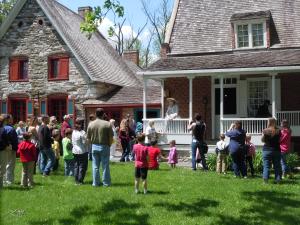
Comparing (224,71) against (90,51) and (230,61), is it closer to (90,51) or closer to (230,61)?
(230,61)

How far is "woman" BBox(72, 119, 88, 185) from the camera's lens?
36.1 feet

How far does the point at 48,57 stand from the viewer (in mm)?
25562

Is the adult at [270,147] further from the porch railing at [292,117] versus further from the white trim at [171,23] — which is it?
the white trim at [171,23]

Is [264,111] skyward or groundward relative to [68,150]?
skyward

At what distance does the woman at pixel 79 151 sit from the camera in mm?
10992

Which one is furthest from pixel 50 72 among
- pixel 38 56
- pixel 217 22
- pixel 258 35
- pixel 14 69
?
pixel 258 35

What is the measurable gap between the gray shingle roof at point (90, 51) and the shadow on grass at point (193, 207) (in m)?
16.2

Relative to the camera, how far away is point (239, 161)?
41.0 feet

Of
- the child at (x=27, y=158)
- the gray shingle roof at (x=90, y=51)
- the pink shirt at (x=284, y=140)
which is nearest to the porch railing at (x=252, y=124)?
the pink shirt at (x=284, y=140)

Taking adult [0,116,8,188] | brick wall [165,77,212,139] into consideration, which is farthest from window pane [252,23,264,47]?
adult [0,116,8,188]

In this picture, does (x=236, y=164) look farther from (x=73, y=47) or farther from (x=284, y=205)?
(x=73, y=47)

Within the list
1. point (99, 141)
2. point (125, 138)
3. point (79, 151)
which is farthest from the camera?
point (125, 138)

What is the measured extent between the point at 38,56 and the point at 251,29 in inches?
471

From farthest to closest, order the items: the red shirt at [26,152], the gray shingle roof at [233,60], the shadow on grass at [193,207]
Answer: the gray shingle roof at [233,60] → the red shirt at [26,152] → the shadow on grass at [193,207]
